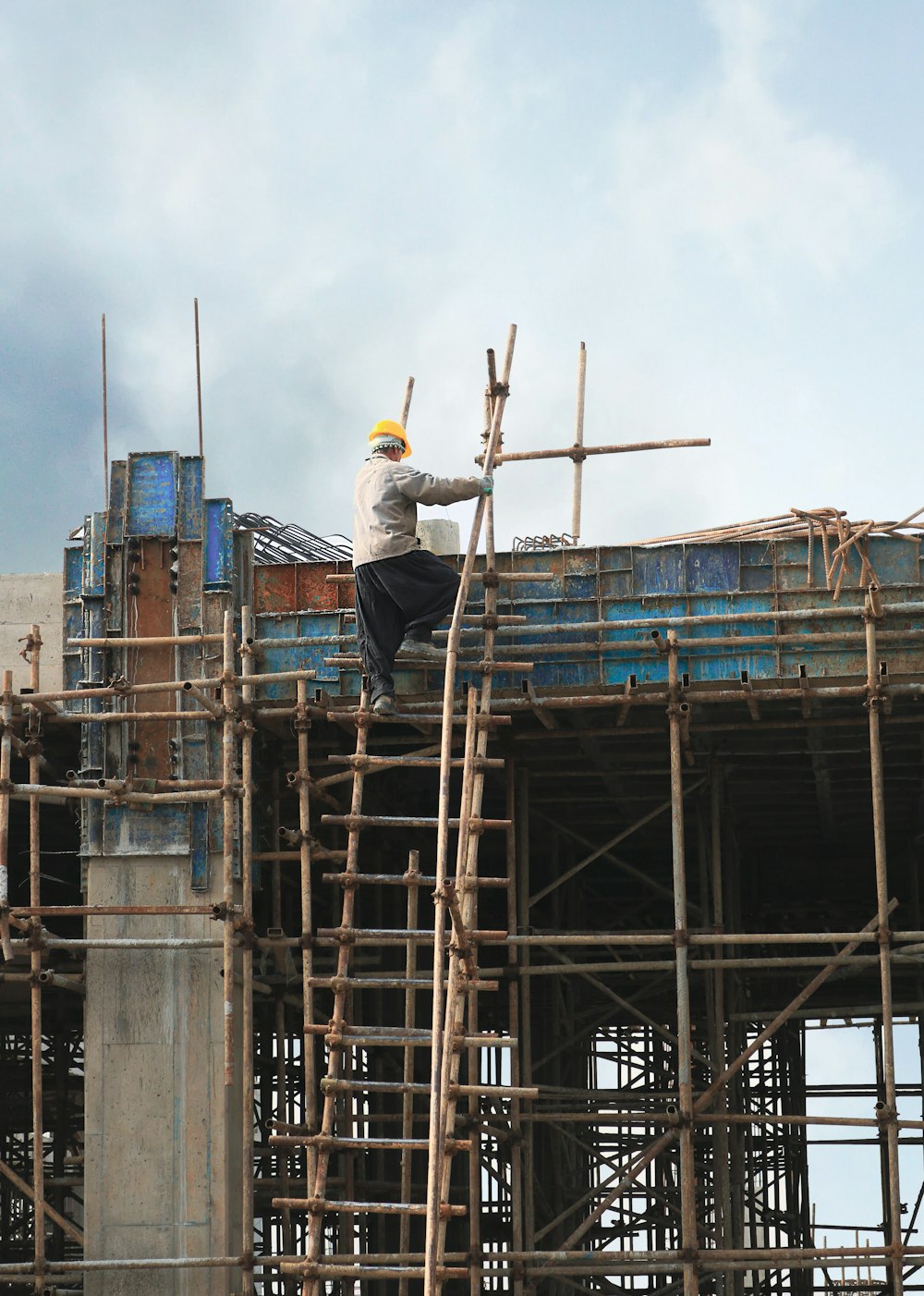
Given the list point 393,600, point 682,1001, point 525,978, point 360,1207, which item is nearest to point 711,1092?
point 682,1001

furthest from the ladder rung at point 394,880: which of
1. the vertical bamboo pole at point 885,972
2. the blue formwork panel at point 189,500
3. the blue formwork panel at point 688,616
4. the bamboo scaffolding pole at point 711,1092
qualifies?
the blue formwork panel at point 189,500

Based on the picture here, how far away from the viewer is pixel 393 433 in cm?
1797

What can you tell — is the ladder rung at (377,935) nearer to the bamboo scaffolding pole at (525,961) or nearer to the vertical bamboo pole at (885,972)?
the bamboo scaffolding pole at (525,961)

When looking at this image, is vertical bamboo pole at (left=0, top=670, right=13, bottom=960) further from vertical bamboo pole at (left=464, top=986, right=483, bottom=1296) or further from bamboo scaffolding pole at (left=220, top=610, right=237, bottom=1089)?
vertical bamboo pole at (left=464, top=986, right=483, bottom=1296)

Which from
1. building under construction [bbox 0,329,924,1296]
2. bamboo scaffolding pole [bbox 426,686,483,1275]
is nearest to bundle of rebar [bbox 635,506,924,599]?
building under construction [bbox 0,329,924,1296]

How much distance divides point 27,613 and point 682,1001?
725 centimetres

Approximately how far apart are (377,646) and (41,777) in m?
5.39

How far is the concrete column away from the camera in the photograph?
17.3 m

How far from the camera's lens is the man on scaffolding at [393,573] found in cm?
1738

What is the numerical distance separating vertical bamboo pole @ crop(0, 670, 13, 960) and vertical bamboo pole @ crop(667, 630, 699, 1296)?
5683mm

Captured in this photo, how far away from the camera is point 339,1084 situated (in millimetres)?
15289

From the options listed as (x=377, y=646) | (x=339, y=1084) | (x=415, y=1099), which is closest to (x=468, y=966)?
(x=339, y=1084)

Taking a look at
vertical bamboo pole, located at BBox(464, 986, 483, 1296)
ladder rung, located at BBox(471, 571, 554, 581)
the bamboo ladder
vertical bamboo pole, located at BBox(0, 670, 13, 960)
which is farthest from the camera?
ladder rung, located at BBox(471, 571, 554, 581)

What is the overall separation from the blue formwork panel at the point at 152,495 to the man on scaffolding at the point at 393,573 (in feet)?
7.22
